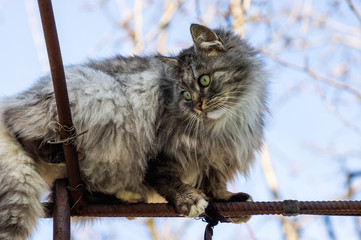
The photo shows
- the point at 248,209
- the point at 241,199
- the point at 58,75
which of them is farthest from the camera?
the point at 241,199

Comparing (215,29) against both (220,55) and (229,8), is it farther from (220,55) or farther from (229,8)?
(229,8)

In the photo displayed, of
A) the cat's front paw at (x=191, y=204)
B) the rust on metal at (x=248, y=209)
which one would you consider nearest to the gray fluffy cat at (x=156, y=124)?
the cat's front paw at (x=191, y=204)

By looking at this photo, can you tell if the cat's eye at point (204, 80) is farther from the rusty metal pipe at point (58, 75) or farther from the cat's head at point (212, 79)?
the rusty metal pipe at point (58, 75)

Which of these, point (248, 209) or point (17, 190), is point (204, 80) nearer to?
point (248, 209)

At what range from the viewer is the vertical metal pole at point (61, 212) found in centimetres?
243

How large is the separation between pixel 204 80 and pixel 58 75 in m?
0.93

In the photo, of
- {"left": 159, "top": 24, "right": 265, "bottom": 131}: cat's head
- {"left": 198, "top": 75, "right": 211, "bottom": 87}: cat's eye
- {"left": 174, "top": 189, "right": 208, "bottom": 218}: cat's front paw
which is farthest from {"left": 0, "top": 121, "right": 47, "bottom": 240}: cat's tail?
{"left": 198, "top": 75, "right": 211, "bottom": 87}: cat's eye

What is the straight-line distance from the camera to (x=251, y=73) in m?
3.03

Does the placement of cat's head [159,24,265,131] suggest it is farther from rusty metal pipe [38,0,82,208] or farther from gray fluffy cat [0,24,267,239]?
rusty metal pipe [38,0,82,208]

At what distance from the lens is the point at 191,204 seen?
8.96 feet

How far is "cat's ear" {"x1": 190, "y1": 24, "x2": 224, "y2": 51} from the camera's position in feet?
9.86

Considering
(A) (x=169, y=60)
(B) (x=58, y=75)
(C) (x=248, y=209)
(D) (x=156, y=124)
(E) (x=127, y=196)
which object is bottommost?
(C) (x=248, y=209)

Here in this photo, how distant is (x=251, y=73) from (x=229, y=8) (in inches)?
110

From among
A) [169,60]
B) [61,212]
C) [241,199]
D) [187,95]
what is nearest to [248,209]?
[241,199]
